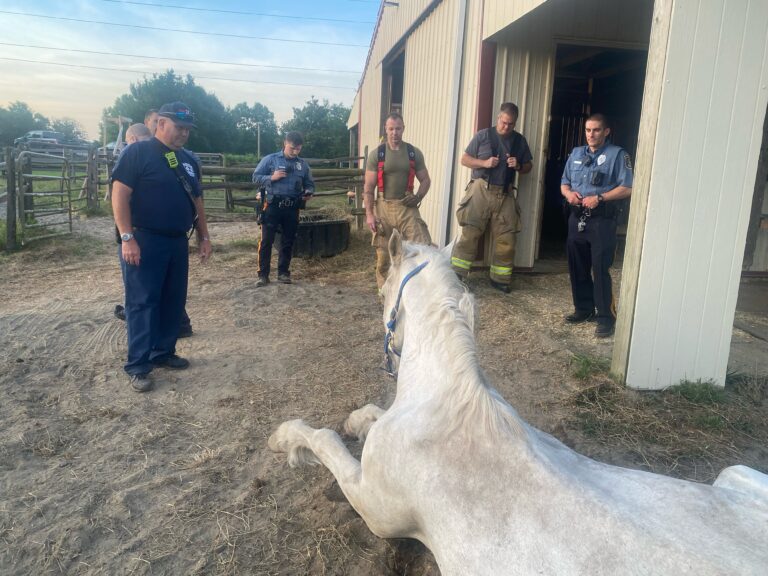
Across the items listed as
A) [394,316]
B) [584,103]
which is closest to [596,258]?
[394,316]

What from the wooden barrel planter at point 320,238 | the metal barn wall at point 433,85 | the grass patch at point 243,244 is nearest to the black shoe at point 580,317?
the metal barn wall at point 433,85

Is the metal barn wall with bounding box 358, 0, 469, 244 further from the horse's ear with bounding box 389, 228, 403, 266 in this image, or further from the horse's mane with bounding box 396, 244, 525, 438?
the horse's mane with bounding box 396, 244, 525, 438

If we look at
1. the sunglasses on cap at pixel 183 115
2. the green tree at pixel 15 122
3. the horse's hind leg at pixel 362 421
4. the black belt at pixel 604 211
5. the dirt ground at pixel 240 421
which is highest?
the green tree at pixel 15 122

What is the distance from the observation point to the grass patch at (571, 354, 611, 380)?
13.8 ft

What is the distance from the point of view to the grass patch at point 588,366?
13.8 feet

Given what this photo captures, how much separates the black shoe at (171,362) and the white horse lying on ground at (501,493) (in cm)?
246

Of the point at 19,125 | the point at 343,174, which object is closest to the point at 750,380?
the point at 343,174

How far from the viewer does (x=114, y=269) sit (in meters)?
7.81

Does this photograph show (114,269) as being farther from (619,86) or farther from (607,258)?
(619,86)

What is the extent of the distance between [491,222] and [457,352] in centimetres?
486

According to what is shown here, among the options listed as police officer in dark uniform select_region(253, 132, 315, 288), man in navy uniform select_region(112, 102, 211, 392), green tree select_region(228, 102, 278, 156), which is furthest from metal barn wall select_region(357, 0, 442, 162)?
green tree select_region(228, 102, 278, 156)

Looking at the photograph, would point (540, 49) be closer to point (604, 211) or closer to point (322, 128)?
point (604, 211)

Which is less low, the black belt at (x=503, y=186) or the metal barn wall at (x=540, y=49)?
the metal barn wall at (x=540, y=49)

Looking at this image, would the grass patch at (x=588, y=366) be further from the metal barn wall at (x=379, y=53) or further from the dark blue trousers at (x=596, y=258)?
the metal barn wall at (x=379, y=53)
